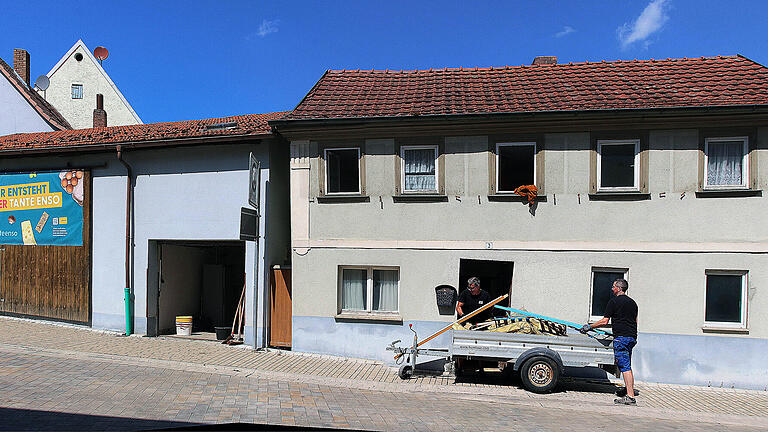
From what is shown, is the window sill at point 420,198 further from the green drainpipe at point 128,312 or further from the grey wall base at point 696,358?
the green drainpipe at point 128,312

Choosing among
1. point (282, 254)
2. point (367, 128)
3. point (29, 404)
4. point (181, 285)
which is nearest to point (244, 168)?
point (282, 254)

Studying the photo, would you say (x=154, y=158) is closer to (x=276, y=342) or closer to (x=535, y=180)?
(x=276, y=342)

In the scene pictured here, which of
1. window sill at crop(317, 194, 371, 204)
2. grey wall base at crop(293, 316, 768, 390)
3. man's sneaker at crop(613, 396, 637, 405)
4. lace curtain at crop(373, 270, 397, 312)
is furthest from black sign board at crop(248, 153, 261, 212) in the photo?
man's sneaker at crop(613, 396, 637, 405)

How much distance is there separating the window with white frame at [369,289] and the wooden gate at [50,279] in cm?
635

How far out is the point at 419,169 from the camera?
10.4 meters

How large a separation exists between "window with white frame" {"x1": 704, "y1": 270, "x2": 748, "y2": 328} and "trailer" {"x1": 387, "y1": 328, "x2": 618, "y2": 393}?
2602 mm

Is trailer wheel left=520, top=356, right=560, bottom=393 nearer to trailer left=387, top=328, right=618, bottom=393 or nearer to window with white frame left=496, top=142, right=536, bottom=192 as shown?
trailer left=387, top=328, right=618, bottom=393

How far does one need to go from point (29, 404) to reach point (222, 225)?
548 cm

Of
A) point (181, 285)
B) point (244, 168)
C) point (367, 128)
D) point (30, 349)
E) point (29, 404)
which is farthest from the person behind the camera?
point (181, 285)

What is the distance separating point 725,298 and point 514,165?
178 inches

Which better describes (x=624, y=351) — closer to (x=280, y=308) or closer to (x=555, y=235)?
(x=555, y=235)

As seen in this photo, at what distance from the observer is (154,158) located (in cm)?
1190

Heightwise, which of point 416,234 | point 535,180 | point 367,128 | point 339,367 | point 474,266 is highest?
point 367,128

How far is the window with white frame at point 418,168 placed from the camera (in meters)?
10.4
